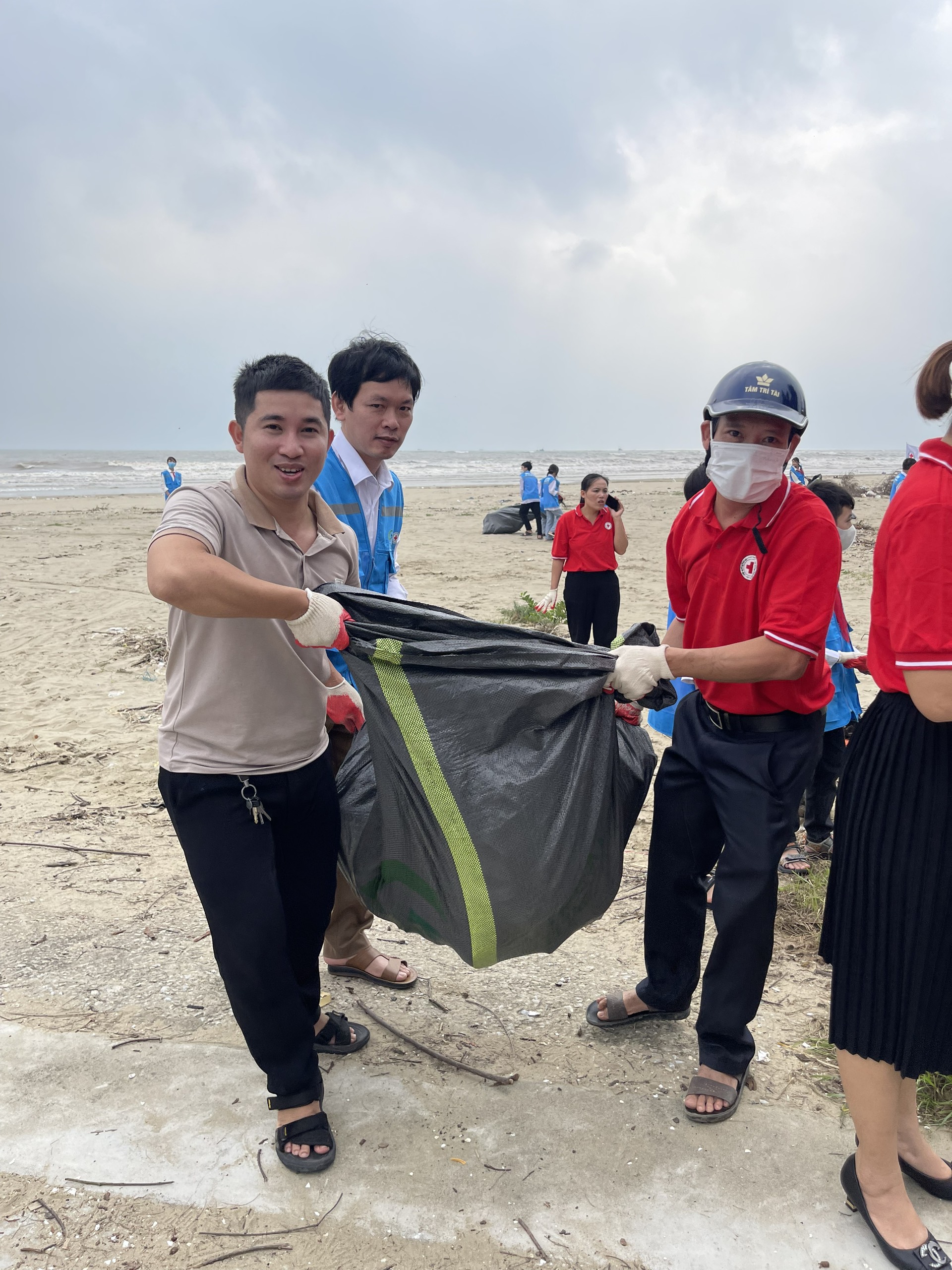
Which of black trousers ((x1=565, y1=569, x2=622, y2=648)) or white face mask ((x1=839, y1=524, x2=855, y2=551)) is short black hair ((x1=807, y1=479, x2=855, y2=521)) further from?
black trousers ((x1=565, y1=569, x2=622, y2=648))

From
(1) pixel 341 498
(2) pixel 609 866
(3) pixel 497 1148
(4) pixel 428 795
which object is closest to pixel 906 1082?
(2) pixel 609 866

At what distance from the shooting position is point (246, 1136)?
225 centimetres

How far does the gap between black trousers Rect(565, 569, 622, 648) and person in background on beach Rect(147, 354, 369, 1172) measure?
463 cm

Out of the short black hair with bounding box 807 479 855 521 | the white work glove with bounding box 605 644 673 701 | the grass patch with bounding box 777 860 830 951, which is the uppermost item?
the short black hair with bounding box 807 479 855 521

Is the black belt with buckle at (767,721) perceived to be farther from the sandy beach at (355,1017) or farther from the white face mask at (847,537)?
the white face mask at (847,537)

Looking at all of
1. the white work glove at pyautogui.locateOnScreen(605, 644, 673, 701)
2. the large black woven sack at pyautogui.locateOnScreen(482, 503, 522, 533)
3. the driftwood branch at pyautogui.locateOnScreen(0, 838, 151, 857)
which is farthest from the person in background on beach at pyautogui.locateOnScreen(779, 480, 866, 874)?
the large black woven sack at pyautogui.locateOnScreen(482, 503, 522, 533)

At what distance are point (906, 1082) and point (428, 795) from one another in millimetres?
1369

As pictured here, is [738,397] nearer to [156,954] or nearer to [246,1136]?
[246,1136]

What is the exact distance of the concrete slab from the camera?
1.96 m

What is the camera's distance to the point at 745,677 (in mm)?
2158

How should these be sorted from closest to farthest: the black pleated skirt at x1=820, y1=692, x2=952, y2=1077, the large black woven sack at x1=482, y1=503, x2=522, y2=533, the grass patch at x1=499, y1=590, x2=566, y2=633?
the black pleated skirt at x1=820, y1=692, x2=952, y2=1077 < the grass patch at x1=499, y1=590, x2=566, y2=633 < the large black woven sack at x1=482, y1=503, x2=522, y2=533

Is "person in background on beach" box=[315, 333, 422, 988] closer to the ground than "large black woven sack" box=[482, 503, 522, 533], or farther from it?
farther from it

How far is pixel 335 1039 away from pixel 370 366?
206 cm

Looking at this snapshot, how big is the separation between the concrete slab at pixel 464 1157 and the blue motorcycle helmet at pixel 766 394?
6.20ft
